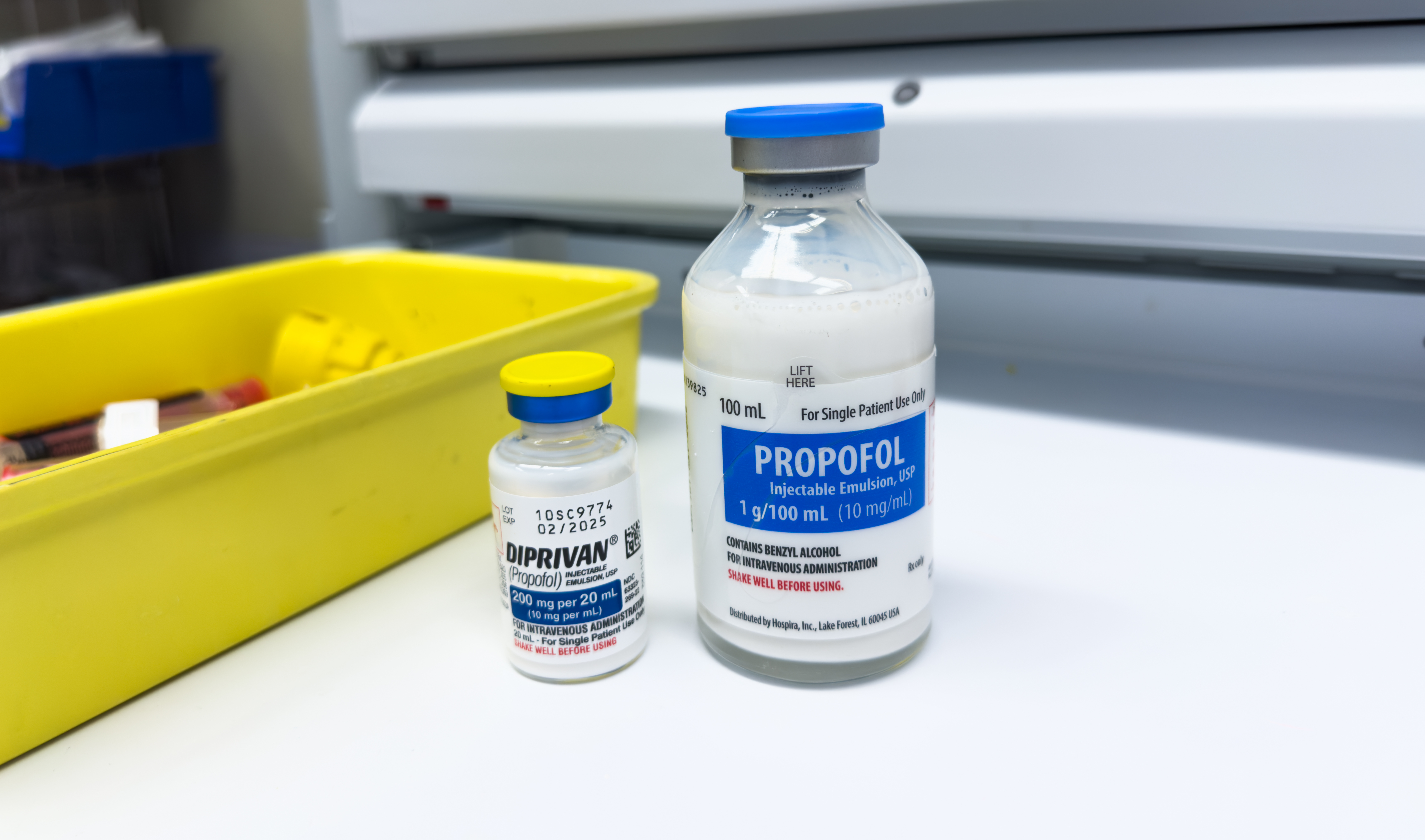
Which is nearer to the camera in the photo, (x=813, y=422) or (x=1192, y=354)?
(x=813, y=422)

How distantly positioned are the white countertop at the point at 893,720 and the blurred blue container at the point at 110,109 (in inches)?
57.3

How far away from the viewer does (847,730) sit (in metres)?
0.36

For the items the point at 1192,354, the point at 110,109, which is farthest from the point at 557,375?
the point at 110,109

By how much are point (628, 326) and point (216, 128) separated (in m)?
1.66

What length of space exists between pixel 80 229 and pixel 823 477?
80.9 inches

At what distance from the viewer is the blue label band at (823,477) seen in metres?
0.34

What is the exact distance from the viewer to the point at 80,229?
1880mm

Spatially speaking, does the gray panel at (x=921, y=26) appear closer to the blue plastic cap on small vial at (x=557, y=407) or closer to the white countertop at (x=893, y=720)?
the white countertop at (x=893, y=720)

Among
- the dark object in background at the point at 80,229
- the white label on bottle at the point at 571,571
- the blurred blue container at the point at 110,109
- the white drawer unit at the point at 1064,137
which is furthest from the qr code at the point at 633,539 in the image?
the dark object in background at the point at 80,229

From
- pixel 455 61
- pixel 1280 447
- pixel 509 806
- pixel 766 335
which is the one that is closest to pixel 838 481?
pixel 766 335

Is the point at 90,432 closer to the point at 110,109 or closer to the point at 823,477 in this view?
the point at 823,477

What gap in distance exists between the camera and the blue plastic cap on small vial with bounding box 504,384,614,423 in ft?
1.18

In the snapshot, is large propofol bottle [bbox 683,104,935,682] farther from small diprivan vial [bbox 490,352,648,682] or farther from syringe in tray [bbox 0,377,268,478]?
syringe in tray [bbox 0,377,268,478]

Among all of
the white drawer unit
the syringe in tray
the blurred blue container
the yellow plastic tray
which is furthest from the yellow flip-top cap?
the blurred blue container
